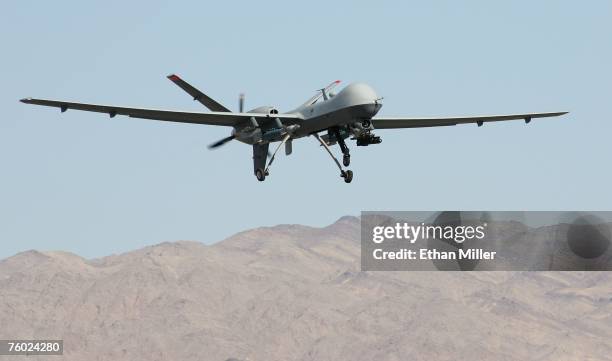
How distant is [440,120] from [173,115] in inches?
506

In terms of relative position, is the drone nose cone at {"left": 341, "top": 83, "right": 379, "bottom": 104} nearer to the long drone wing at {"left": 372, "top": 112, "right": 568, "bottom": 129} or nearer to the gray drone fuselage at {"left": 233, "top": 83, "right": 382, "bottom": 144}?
the gray drone fuselage at {"left": 233, "top": 83, "right": 382, "bottom": 144}

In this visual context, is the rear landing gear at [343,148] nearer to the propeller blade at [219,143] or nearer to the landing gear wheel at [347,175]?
the landing gear wheel at [347,175]

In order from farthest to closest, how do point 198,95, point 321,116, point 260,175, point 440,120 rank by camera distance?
point 440,120
point 198,95
point 260,175
point 321,116

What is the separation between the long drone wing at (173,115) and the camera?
151ft

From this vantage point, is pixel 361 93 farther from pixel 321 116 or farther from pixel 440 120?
pixel 440 120

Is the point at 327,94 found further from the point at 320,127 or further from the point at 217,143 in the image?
the point at 217,143

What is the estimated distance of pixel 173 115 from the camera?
49.2m

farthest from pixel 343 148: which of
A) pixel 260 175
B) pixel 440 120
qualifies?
pixel 440 120

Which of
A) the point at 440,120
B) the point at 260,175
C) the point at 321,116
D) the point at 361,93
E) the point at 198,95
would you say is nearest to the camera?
the point at 361,93

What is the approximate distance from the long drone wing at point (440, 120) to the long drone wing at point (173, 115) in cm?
531

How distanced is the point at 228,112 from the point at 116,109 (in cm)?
627

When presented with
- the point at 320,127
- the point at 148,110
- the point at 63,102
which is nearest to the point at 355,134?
the point at 320,127

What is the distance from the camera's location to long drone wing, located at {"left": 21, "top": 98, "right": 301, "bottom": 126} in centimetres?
4609

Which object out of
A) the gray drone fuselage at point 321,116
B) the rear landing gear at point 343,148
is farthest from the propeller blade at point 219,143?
the rear landing gear at point 343,148
